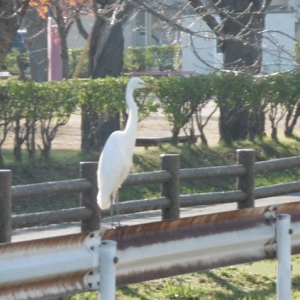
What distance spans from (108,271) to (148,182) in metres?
4.01

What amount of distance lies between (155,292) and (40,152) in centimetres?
736

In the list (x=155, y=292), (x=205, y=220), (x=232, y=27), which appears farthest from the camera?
(x=232, y=27)

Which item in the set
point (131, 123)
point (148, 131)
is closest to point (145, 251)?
point (131, 123)

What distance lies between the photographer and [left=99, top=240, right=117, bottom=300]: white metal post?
445cm

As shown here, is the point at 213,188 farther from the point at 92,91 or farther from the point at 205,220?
the point at 205,220

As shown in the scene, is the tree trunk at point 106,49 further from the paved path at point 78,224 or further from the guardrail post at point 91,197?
the guardrail post at point 91,197

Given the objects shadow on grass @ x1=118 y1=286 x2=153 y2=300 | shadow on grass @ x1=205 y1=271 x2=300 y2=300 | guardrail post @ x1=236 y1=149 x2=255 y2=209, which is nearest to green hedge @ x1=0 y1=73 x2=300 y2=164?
guardrail post @ x1=236 y1=149 x2=255 y2=209

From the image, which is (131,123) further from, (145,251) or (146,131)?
(146,131)

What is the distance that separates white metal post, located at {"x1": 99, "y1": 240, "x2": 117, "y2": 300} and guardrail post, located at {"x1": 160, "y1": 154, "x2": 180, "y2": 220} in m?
4.15

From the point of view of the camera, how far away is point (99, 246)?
14.8 ft

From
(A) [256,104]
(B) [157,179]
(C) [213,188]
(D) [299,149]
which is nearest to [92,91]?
(C) [213,188]

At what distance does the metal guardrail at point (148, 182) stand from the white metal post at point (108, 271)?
2.81 m

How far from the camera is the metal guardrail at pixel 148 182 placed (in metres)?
7.35

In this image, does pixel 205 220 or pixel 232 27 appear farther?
pixel 232 27
